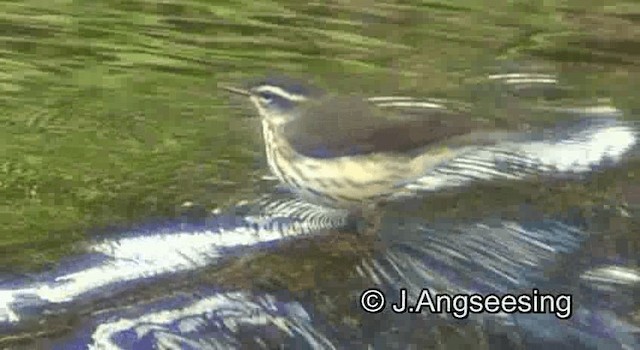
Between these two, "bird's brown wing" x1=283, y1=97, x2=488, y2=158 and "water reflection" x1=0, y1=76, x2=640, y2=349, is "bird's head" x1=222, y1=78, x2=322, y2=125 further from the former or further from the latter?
"water reflection" x1=0, y1=76, x2=640, y2=349

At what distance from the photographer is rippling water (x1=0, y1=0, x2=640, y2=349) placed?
121 inches

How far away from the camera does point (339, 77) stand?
4.80 metres

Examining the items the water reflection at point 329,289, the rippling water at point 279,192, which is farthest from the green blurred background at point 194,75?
the water reflection at point 329,289

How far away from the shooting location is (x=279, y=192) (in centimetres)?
384

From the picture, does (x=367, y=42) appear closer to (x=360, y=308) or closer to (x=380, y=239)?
(x=380, y=239)

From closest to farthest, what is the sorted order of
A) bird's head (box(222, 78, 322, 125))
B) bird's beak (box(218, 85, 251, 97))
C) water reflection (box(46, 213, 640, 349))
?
water reflection (box(46, 213, 640, 349)), bird's head (box(222, 78, 322, 125)), bird's beak (box(218, 85, 251, 97))

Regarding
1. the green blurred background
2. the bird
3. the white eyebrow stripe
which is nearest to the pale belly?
the bird

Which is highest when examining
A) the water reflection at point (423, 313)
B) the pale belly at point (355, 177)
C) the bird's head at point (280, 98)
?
the bird's head at point (280, 98)

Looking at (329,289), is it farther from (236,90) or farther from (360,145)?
(236,90)

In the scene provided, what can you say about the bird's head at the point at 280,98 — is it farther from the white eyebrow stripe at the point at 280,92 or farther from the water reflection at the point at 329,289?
the water reflection at the point at 329,289

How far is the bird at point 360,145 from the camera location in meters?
3.71

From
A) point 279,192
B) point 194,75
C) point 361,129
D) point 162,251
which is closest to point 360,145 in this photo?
point 361,129

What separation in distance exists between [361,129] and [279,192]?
0.81 feet

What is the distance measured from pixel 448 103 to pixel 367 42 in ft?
3.52
